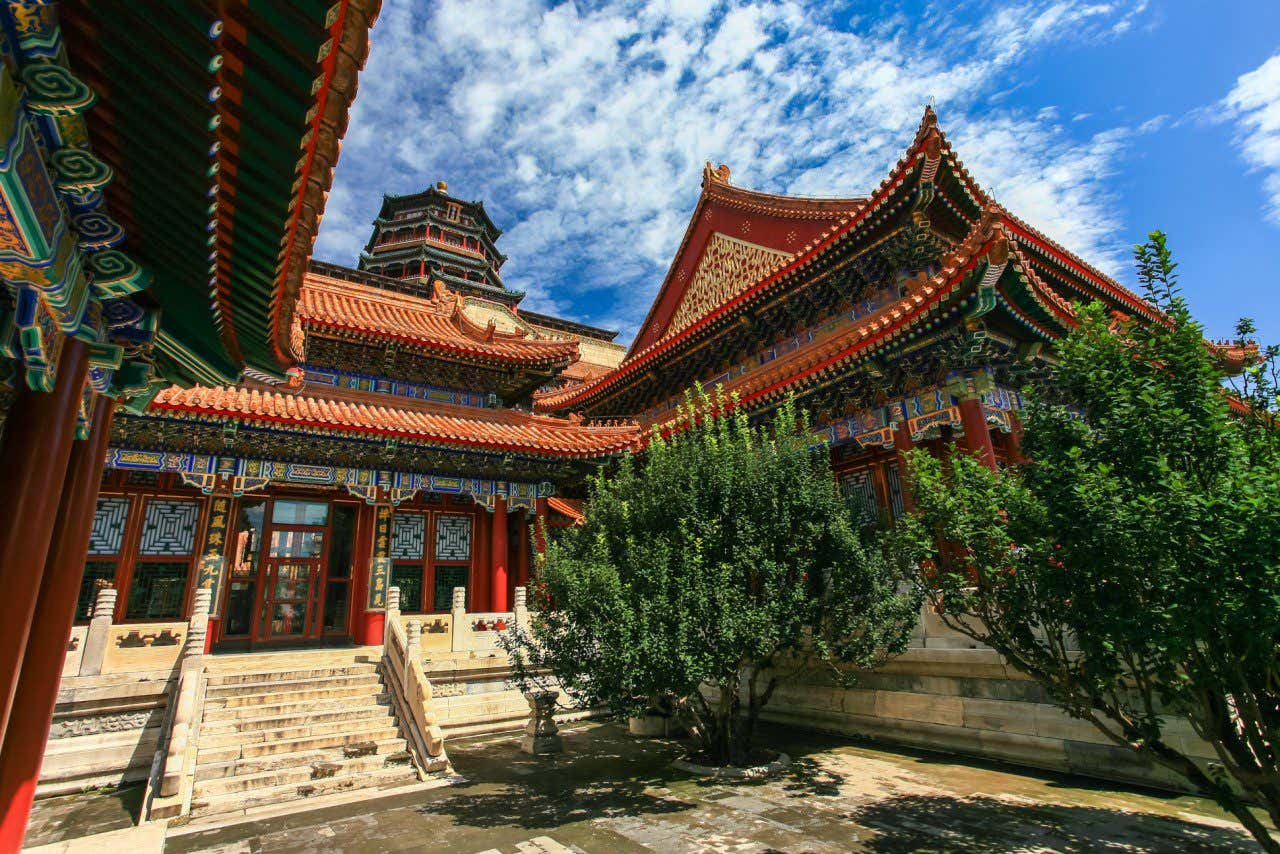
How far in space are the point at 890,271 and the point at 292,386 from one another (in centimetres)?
1145

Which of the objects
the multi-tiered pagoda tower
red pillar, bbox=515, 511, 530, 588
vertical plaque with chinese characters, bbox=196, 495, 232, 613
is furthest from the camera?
red pillar, bbox=515, 511, 530, 588

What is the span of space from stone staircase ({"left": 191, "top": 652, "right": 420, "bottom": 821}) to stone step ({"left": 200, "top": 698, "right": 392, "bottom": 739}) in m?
0.01

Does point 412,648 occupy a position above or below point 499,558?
below

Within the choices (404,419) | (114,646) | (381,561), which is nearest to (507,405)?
(404,419)

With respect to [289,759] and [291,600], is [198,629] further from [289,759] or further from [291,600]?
[291,600]

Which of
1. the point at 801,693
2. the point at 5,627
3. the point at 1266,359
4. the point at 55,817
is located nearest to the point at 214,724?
the point at 55,817

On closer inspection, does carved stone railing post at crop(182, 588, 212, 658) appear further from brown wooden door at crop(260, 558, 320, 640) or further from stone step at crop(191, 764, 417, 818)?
brown wooden door at crop(260, 558, 320, 640)

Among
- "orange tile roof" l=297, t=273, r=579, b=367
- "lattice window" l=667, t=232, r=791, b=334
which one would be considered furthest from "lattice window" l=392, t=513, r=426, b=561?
"lattice window" l=667, t=232, r=791, b=334

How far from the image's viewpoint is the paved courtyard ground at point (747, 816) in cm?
515

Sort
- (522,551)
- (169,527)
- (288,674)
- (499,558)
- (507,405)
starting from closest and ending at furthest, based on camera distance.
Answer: (288,674) → (169,527) → (499,558) → (522,551) → (507,405)

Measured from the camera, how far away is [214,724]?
7.96 m

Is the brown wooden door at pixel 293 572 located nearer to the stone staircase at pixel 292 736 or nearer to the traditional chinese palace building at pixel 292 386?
the traditional chinese palace building at pixel 292 386

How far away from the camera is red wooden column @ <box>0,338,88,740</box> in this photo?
284 centimetres

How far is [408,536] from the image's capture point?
13398 mm
